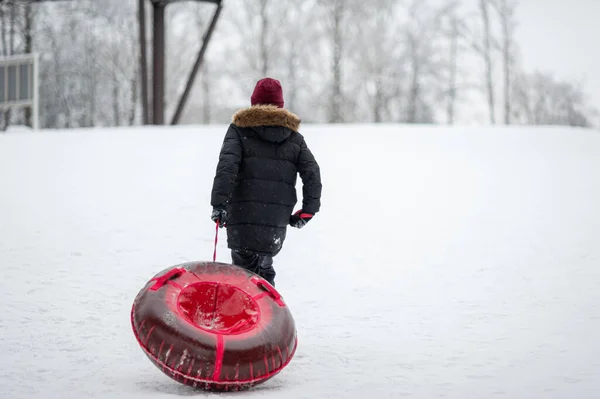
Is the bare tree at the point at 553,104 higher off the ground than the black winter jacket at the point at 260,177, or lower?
higher

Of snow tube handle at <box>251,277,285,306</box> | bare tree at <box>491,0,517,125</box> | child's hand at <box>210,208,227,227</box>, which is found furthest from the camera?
bare tree at <box>491,0,517,125</box>

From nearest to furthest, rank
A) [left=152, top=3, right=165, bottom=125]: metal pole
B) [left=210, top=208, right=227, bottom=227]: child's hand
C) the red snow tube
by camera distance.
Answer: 1. the red snow tube
2. [left=210, top=208, right=227, bottom=227]: child's hand
3. [left=152, top=3, right=165, bottom=125]: metal pole

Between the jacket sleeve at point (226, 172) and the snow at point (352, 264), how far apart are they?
3.34 feet

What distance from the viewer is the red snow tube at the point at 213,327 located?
3256 mm

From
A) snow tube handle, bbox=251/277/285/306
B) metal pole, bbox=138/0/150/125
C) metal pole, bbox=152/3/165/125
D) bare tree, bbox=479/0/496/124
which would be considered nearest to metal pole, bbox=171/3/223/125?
metal pole, bbox=152/3/165/125

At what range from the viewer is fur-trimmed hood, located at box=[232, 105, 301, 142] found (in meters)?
4.31

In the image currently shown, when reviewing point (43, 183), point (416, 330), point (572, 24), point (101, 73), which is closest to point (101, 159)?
point (43, 183)

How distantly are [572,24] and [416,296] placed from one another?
1573 inches

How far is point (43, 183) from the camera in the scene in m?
8.90

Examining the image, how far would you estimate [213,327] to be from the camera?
3.74 meters

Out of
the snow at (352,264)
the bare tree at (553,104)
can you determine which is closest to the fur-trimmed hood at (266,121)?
the snow at (352,264)

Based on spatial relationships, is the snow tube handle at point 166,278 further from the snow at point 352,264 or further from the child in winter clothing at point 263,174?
the child in winter clothing at point 263,174

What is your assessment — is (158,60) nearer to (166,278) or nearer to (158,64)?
(158,64)

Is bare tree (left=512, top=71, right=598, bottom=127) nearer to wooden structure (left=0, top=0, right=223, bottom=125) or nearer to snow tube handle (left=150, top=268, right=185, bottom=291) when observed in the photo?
wooden structure (left=0, top=0, right=223, bottom=125)
